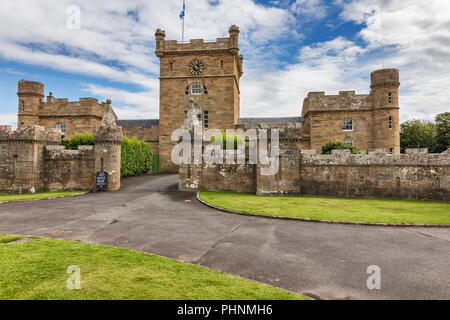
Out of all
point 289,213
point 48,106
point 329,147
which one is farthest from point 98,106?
point 289,213

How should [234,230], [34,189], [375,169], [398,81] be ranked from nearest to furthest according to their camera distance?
[234,230]
[375,169]
[34,189]
[398,81]

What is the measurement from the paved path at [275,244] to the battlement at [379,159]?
7.93 metres

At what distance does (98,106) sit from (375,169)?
122 ft

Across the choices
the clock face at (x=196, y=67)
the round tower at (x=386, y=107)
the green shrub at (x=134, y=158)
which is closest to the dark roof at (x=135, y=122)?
the green shrub at (x=134, y=158)

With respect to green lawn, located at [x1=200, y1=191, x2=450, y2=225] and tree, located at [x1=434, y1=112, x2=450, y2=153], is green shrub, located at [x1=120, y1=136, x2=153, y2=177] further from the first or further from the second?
tree, located at [x1=434, y1=112, x2=450, y2=153]

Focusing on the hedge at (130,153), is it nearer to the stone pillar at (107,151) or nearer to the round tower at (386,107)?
the stone pillar at (107,151)

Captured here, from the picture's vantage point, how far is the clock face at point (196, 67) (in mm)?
34781

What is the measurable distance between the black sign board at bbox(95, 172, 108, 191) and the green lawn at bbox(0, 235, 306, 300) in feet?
41.4

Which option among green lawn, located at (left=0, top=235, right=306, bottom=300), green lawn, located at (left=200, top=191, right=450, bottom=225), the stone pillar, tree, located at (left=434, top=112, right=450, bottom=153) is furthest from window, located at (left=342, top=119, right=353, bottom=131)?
green lawn, located at (left=0, top=235, right=306, bottom=300)

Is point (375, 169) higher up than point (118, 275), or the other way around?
point (375, 169)

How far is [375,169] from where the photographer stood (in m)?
16.4

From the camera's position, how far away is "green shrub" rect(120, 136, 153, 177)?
25.0 meters

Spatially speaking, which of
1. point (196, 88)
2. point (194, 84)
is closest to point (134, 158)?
point (196, 88)
